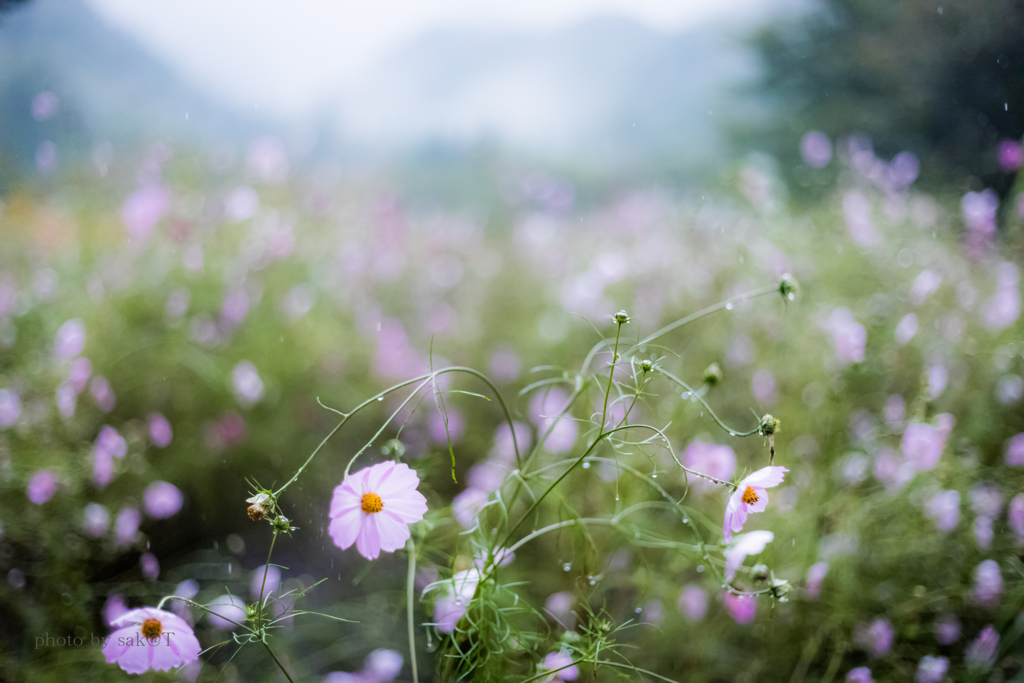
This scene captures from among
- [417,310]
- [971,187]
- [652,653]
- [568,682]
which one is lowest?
[652,653]

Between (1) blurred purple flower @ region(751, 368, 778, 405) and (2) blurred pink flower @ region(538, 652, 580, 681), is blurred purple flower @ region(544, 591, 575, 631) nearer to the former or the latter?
(2) blurred pink flower @ region(538, 652, 580, 681)

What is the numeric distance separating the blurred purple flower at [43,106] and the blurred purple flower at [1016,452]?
181 cm

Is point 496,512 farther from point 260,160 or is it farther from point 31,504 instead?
point 260,160

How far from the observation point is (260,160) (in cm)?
144

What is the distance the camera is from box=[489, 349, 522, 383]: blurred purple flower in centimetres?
135

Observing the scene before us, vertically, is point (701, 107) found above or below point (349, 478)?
below

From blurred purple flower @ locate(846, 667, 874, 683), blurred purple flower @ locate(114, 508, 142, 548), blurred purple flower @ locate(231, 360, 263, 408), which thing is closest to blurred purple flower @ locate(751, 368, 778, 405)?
blurred purple flower @ locate(846, 667, 874, 683)

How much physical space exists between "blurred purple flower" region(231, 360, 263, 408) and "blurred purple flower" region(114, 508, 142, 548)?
0.28 meters

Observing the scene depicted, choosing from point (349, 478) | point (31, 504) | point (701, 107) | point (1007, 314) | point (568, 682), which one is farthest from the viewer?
point (701, 107)

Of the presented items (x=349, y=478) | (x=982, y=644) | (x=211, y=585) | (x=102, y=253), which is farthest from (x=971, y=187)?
(x=102, y=253)

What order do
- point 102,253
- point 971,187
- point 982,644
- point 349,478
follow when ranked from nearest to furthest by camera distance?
point 349,478
point 982,644
point 971,187
point 102,253

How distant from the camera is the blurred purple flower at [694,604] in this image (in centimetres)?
78

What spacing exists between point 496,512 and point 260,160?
47.1 inches

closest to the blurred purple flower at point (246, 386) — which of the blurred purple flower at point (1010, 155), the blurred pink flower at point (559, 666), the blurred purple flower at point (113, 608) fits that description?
the blurred purple flower at point (113, 608)
